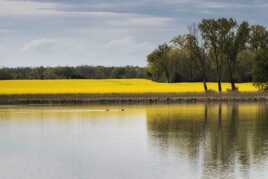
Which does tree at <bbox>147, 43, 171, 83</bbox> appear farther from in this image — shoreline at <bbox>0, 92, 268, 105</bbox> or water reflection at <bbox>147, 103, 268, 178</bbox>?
water reflection at <bbox>147, 103, 268, 178</bbox>

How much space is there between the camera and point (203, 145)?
139 ft

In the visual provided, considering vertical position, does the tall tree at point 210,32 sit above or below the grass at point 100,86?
above

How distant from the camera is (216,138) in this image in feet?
153

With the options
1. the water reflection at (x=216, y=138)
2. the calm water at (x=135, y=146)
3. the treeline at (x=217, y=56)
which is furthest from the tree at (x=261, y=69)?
the calm water at (x=135, y=146)

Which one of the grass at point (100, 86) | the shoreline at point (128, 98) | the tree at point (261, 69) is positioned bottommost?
the shoreline at point (128, 98)

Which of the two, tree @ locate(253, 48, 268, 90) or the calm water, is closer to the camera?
the calm water

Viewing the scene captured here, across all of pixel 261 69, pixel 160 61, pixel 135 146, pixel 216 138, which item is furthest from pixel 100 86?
pixel 135 146

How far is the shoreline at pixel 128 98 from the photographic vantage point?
9700 centimetres

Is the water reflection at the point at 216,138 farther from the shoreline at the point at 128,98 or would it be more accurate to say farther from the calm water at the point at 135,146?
the shoreline at the point at 128,98

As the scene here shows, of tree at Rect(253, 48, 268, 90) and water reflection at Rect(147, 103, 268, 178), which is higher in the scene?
tree at Rect(253, 48, 268, 90)

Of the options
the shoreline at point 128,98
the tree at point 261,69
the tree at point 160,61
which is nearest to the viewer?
the shoreline at point 128,98

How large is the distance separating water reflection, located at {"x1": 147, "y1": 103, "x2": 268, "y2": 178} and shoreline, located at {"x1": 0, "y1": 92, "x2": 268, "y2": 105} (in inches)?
912

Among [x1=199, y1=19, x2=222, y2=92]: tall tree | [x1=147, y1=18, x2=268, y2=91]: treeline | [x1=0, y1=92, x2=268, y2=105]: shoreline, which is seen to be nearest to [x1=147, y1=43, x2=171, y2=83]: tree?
[x1=147, y1=18, x2=268, y2=91]: treeline

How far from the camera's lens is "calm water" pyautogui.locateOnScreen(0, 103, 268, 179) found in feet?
106
